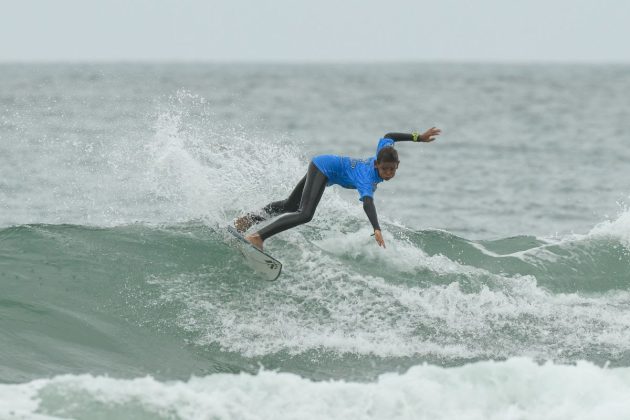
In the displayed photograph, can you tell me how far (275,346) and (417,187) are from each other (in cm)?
1588

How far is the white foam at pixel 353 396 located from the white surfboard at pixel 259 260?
2463 millimetres

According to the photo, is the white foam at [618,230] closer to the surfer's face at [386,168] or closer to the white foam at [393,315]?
the white foam at [393,315]

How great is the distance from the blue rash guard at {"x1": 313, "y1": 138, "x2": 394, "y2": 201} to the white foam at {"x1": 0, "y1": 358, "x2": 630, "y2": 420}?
9.24ft

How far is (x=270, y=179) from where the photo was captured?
558 inches

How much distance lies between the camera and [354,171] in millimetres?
11273

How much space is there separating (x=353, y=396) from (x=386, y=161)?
3.26m

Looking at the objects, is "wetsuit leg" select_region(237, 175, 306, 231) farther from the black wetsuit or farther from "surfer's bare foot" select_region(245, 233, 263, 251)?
"surfer's bare foot" select_region(245, 233, 263, 251)

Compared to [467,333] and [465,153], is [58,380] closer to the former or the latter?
[467,333]

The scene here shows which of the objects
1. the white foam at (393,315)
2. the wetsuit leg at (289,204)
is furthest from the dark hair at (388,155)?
the white foam at (393,315)

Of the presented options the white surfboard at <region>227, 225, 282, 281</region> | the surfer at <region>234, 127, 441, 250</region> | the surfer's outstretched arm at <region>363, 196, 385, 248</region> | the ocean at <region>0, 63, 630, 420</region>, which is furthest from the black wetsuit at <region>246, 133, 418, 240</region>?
the surfer's outstretched arm at <region>363, 196, 385, 248</region>

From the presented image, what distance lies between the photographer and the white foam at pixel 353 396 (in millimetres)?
8078

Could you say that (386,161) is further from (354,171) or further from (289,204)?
(289,204)

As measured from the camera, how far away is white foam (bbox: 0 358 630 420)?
8.08 metres

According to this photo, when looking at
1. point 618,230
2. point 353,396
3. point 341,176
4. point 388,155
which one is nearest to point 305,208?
point 341,176
